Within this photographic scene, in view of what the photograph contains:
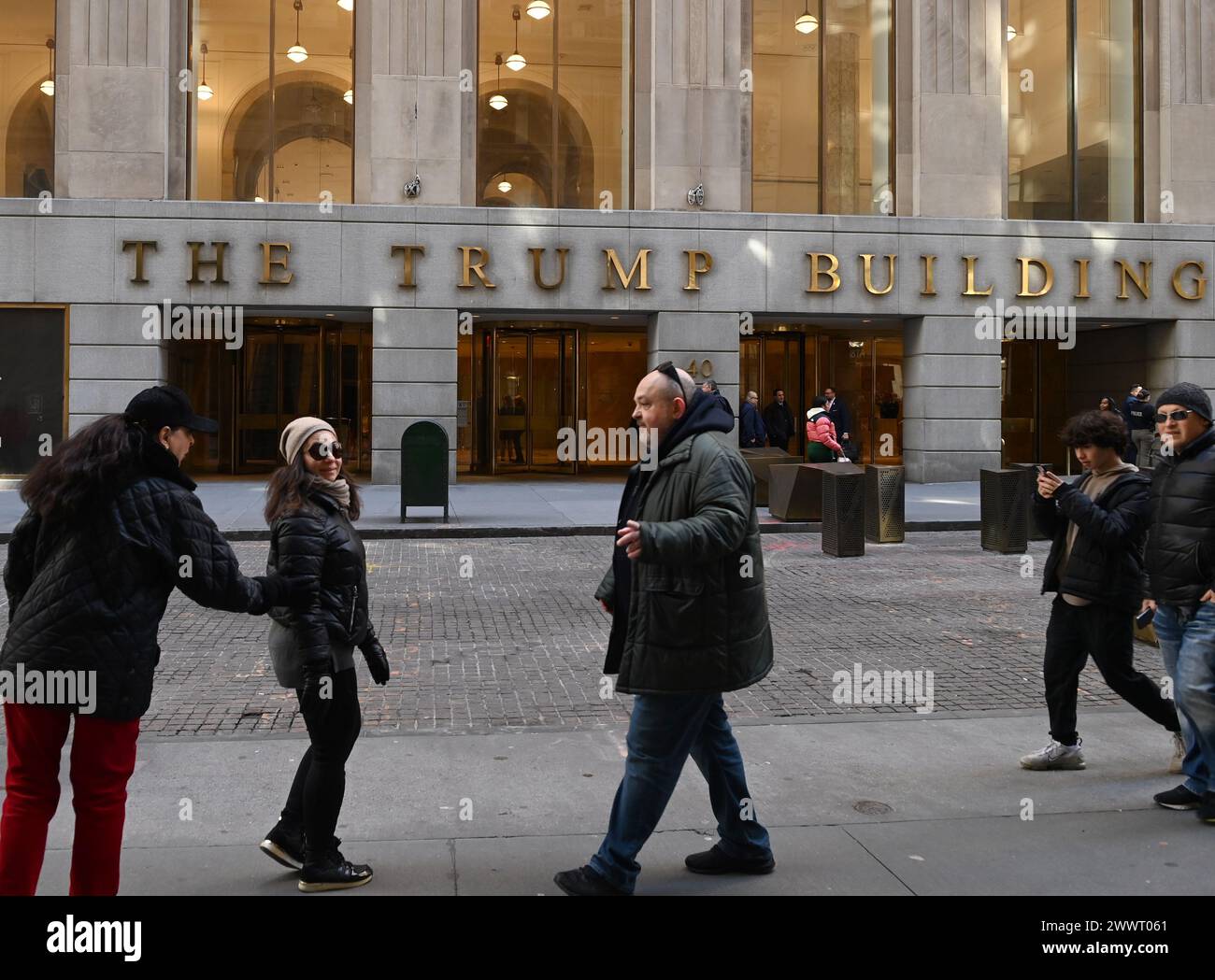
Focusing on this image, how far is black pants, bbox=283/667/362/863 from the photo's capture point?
4113mm

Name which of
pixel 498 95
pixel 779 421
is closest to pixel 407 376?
pixel 498 95

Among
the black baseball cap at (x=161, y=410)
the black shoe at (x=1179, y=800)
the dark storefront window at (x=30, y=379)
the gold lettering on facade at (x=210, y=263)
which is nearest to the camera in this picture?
the black baseball cap at (x=161, y=410)

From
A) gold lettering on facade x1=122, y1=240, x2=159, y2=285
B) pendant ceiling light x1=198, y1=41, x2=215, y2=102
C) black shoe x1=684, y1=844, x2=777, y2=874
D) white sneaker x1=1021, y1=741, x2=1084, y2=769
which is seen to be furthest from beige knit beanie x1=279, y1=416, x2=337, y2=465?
pendant ceiling light x1=198, y1=41, x2=215, y2=102

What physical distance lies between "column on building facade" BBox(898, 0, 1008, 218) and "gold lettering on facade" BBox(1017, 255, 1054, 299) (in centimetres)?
137

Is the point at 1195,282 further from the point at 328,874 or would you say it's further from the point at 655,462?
the point at 328,874

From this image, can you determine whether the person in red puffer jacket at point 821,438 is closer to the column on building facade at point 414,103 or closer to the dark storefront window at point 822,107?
the dark storefront window at point 822,107

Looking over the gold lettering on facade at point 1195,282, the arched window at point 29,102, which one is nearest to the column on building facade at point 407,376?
the arched window at point 29,102

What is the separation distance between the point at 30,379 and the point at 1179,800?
21.2 metres

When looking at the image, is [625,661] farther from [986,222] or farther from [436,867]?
[986,222]

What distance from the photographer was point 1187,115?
24.3 m

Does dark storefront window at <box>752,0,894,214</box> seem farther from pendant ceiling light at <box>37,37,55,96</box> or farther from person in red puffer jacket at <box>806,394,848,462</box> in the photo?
pendant ceiling light at <box>37,37,55,96</box>

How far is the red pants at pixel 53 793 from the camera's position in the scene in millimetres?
3578

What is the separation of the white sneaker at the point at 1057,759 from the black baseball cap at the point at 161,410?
3976 mm
